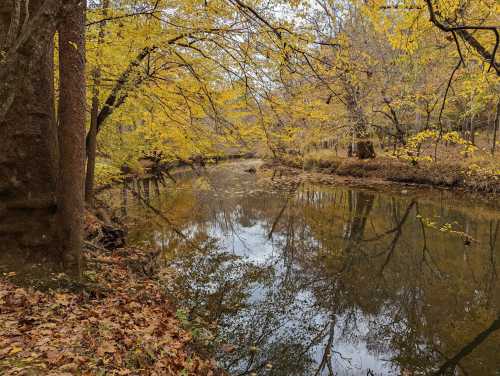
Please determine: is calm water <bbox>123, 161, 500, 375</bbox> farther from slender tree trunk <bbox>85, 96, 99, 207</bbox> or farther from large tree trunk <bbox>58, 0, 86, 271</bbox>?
large tree trunk <bbox>58, 0, 86, 271</bbox>

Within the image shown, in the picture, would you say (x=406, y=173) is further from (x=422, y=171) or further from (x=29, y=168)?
(x=29, y=168)

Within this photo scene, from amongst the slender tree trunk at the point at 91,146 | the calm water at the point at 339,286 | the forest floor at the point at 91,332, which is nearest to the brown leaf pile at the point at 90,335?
the forest floor at the point at 91,332

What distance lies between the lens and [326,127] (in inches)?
716

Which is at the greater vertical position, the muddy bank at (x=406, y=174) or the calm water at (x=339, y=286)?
the muddy bank at (x=406, y=174)

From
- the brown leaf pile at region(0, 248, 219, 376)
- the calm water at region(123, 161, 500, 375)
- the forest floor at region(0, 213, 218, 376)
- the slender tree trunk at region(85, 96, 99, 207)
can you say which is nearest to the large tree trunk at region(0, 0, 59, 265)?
the forest floor at region(0, 213, 218, 376)

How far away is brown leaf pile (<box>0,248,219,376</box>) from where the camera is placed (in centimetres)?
272

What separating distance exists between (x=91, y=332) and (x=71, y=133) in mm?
2471

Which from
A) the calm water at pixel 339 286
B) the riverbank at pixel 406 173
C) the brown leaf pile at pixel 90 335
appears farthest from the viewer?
the riverbank at pixel 406 173

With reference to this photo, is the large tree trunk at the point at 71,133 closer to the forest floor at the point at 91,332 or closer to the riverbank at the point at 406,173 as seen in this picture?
the forest floor at the point at 91,332

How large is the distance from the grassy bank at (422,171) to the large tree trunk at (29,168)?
8.96 m

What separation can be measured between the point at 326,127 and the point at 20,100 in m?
16.1

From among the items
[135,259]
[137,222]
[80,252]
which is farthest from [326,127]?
[80,252]

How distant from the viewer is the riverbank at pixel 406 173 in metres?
15.4

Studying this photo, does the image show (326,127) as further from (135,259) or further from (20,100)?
(20,100)
